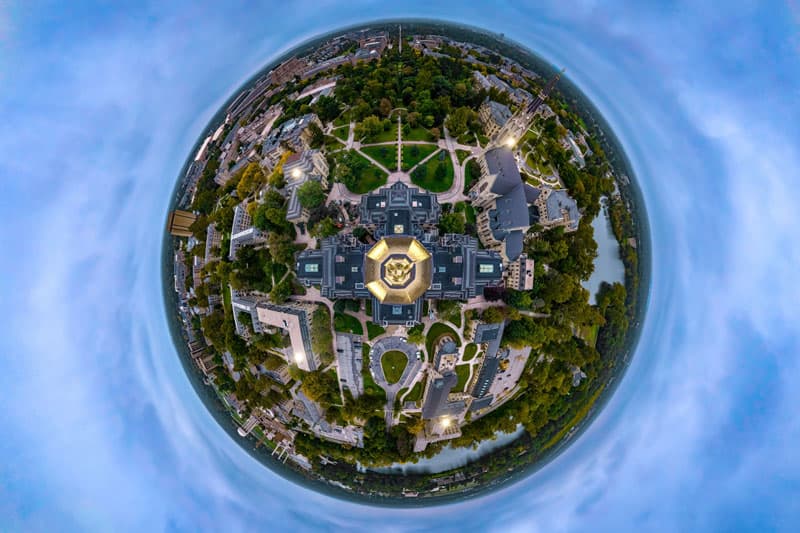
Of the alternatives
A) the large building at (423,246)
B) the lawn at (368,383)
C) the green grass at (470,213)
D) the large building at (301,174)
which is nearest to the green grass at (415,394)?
the lawn at (368,383)

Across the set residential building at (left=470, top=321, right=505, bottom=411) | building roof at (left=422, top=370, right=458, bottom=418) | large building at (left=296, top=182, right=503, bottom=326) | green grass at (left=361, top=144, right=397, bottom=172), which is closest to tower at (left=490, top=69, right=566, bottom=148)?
green grass at (left=361, top=144, right=397, bottom=172)

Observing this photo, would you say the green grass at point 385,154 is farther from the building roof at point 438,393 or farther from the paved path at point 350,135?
the building roof at point 438,393

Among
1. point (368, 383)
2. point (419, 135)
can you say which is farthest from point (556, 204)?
point (368, 383)

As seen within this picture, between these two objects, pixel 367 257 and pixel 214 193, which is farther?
pixel 214 193

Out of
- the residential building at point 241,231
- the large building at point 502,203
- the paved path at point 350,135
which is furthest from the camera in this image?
the paved path at point 350,135

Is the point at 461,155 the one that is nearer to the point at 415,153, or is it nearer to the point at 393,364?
the point at 415,153

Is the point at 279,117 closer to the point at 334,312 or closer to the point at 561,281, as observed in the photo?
the point at 334,312

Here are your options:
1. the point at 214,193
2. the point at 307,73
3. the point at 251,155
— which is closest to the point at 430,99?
the point at 307,73
